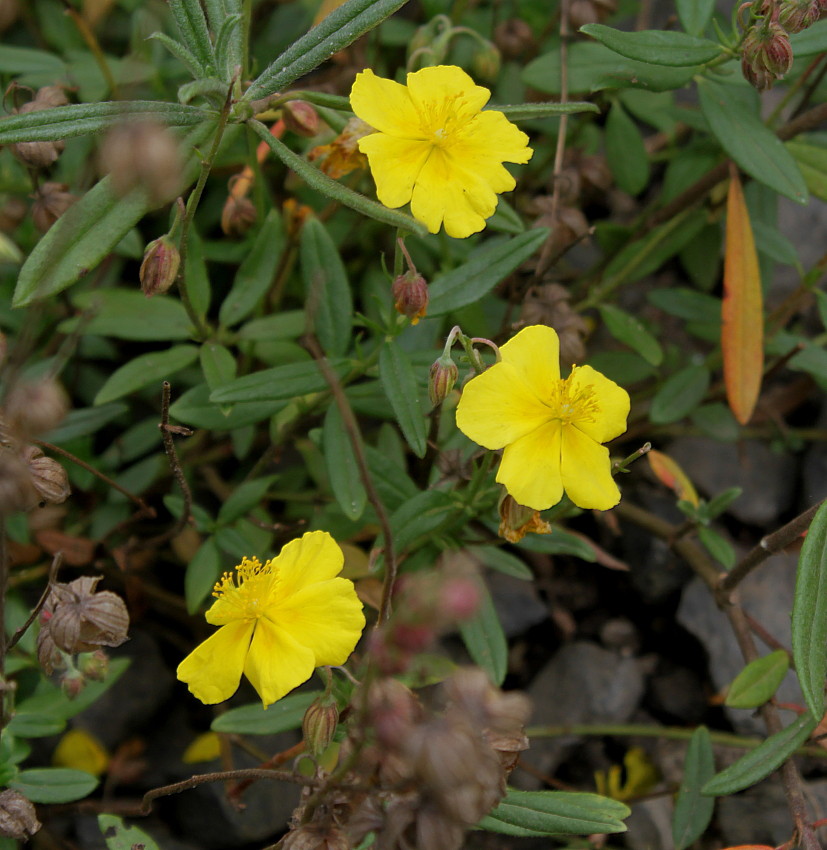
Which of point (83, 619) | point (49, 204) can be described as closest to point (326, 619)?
point (83, 619)

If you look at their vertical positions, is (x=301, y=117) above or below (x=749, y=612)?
above

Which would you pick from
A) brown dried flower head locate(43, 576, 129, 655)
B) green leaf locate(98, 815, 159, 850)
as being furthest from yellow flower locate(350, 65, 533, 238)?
green leaf locate(98, 815, 159, 850)

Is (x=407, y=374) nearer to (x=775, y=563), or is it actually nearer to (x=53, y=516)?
(x=53, y=516)

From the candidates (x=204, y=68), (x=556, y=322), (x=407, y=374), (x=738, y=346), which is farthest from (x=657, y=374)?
(x=204, y=68)

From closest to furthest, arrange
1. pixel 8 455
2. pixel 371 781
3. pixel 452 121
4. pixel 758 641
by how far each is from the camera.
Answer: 1. pixel 371 781
2. pixel 8 455
3. pixel 452 121
4. pixel 758 641

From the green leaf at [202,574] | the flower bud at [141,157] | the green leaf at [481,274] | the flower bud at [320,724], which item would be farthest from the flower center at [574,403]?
the green leaf at [202,574]

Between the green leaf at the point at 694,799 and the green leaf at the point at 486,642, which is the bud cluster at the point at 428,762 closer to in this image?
the green leaf at the point at 486,642

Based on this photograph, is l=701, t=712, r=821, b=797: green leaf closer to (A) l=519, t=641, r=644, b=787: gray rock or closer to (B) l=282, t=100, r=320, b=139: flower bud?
(A) l=519, t=641, r=644, b=787: gray rock

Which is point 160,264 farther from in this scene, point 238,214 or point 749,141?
point 749,141
